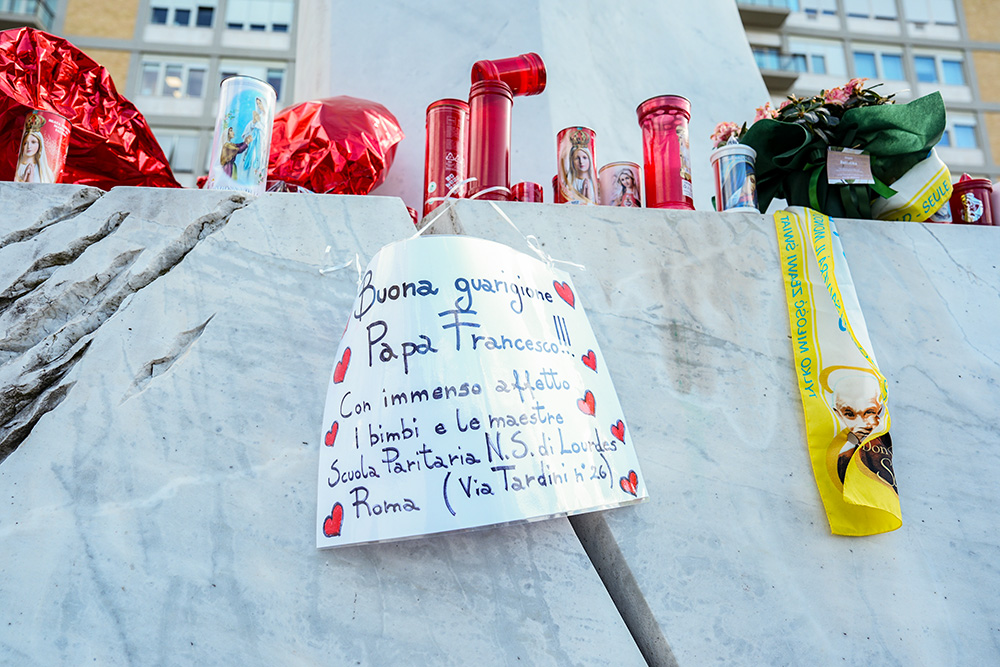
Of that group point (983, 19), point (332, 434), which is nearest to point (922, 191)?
point (332, 434)

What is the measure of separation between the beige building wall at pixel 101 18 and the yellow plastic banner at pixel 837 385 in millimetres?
9834

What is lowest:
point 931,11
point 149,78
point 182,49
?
point 149,78

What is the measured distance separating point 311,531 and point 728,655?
44cm

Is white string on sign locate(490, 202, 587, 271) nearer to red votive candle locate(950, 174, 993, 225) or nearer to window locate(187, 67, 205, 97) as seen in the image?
A: red votive candle locate(950, 174, 993, 225)

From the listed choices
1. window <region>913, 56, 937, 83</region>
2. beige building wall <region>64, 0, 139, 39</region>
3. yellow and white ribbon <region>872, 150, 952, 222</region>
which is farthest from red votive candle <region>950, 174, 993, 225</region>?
window <region>913, 56, 937, 83</region>

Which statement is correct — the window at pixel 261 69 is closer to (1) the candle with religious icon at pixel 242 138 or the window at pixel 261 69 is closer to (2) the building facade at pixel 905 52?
(2) the building facade at pixel 905 52

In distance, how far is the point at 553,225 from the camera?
793 millimetres

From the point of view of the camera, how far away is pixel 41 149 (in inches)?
31.3

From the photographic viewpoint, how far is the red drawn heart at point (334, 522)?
1.96ft

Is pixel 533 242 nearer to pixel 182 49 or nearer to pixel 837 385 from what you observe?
pixel 837 385

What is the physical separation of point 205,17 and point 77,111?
364 inches

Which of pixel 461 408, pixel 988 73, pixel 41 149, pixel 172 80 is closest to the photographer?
pixel 461 408

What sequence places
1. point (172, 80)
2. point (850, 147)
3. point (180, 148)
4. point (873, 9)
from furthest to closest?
point (873, 9), point (172, 80), point (180, 148), point (850, 147)

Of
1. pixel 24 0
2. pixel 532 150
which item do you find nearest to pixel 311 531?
pixel 532 150
